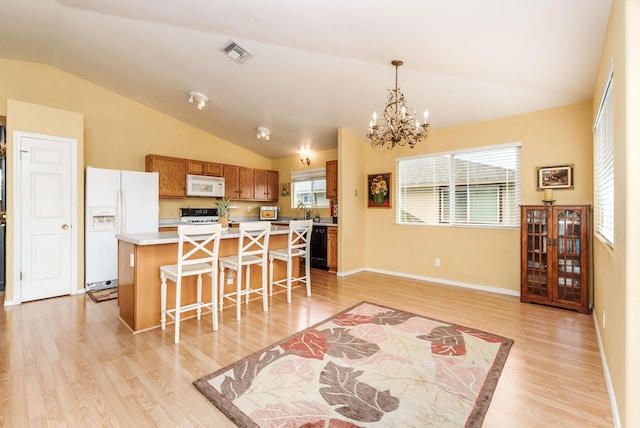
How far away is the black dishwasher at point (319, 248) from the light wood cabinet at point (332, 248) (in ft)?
0.45

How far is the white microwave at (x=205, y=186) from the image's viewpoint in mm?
5594

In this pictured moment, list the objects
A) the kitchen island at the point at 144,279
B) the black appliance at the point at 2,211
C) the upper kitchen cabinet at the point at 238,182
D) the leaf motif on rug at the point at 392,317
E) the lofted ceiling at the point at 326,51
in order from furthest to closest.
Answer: the upper kitchen cabinet at the point at 238,182 < the black appliance at the point at 2,211 < the leaf motif on rug at the point at 392,317 < the kitchen island at the point at 144,279 < the lofted ceiling at the point at 326,51

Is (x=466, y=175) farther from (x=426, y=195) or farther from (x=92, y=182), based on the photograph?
(x=92, y=182)

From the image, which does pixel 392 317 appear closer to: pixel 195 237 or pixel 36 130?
pixel 195 237

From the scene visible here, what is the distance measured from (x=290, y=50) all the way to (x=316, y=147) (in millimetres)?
3093

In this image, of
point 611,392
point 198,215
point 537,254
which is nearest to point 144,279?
point 198,215

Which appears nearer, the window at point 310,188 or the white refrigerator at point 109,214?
the white refrigerator at point 109,214

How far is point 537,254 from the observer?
12.0 ft

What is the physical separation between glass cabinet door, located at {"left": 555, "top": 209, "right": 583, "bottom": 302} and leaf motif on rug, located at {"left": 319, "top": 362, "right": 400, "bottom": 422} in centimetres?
292

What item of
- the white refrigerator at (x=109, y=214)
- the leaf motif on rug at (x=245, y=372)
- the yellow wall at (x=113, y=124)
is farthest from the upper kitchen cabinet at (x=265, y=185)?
the leaf motif on rug at (x=245, y=372)

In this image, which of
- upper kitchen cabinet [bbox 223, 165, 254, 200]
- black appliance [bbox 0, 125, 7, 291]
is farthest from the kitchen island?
upper kitchen cabinet [bbox 223, 165, 254, 200]

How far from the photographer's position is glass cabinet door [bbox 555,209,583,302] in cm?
339

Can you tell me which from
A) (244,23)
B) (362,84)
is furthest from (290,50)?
(362,84)

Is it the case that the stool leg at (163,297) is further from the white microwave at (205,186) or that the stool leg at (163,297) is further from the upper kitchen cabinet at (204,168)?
the upper kitchen cabinet at (204,168)
